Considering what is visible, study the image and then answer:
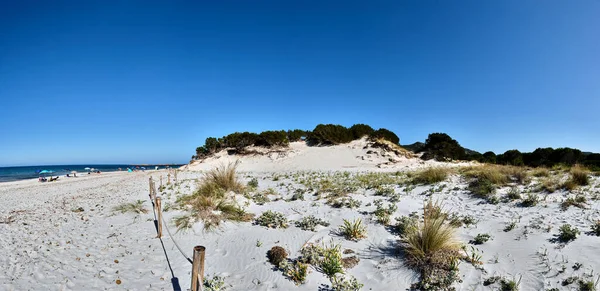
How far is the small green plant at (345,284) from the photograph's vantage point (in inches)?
170

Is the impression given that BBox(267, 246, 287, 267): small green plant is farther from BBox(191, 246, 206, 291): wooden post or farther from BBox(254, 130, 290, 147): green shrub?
BBox(254, 130, 290, 147): green shrub

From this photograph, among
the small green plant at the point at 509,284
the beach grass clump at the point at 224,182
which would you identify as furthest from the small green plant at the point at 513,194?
the beach grass clump at the point at 224,182

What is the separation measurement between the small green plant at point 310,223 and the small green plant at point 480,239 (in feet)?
10.8

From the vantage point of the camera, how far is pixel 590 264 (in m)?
4.20

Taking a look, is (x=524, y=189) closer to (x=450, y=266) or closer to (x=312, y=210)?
(x=450, y=266)

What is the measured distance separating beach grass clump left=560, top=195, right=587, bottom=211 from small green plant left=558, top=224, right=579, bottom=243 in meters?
1.59

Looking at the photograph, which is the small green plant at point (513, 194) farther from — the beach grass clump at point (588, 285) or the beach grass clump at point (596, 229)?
the beach grass clump at point (588, 285)

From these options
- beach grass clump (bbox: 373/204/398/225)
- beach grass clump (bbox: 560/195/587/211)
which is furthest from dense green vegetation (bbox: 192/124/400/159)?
beach grass clump (bbox: 560/195/587/211)

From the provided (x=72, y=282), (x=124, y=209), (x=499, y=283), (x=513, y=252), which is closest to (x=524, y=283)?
(x=499, y=283)

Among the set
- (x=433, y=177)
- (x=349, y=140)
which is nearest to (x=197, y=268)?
(x=433, y=177)

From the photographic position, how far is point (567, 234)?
195 inches

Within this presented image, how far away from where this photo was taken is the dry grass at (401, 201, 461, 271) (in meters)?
4.66

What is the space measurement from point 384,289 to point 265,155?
26216 mm

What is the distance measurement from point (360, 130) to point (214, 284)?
2759cm
